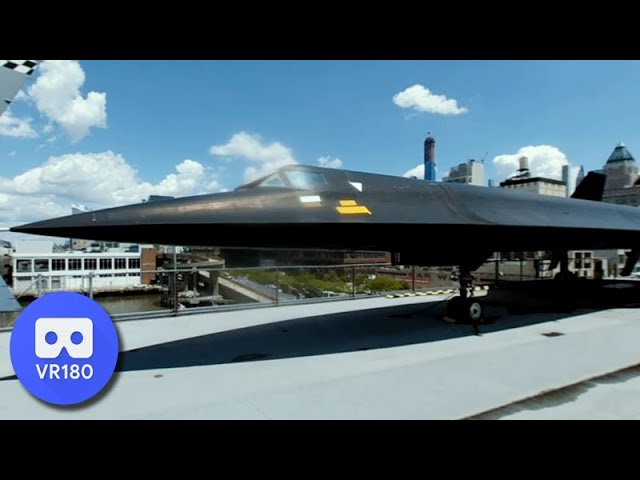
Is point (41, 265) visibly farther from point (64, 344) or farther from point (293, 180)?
point (64, 344)

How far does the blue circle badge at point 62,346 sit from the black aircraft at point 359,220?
1552 millimetres

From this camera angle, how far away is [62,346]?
148 inches

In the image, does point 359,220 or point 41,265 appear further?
point 41,265

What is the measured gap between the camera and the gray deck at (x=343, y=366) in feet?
13.7

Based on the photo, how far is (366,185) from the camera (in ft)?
24.7

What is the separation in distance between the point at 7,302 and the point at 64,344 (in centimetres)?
274

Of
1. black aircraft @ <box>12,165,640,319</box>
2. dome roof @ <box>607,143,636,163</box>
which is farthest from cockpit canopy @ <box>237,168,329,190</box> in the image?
dome roof @ <box>607,143,636,163</box>

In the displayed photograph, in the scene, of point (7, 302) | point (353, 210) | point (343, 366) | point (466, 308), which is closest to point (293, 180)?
point (353, 210)

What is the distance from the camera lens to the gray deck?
13.7 ft
